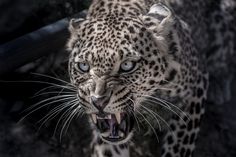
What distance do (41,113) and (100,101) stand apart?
227cm

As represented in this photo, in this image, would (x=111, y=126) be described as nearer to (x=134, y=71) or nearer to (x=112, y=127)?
(x=112, y=127)

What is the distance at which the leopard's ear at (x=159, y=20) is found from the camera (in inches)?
212

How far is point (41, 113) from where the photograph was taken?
279 inches

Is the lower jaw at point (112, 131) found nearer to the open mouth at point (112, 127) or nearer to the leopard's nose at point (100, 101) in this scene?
the open mouth at point (112, 127)

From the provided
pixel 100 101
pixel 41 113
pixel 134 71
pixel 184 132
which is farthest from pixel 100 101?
pixel 41 113

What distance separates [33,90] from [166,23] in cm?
241

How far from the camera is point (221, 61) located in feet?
24.3

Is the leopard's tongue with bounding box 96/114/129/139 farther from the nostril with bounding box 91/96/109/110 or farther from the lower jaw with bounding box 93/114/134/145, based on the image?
the nostril with bounding box 91/96/109/110

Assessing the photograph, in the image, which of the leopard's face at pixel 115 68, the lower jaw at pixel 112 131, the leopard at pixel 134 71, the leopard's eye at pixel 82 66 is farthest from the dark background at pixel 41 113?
the leopard's eye at pixel 82 66

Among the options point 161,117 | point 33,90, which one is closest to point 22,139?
point 33,90

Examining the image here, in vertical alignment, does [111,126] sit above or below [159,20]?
below

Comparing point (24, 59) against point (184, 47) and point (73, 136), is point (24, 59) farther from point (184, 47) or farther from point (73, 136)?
point (184, 47)

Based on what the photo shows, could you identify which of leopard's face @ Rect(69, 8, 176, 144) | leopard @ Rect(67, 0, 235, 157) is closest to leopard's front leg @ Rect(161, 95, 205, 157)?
leopard @ Rect(67, 0, 235, 157)

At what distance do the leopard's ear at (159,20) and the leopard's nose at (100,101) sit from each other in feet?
2.59
